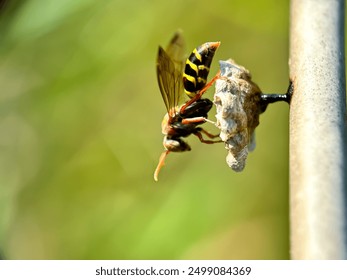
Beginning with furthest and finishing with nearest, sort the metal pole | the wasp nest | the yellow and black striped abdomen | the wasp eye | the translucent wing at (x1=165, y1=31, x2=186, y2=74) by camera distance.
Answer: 1. the translucent wing at (x1=165, y1=31, x2=186, y2=74)
2. the wasp eye
3. the yellow and black striped abdomen
4. the wasp nest
5. the metal pole

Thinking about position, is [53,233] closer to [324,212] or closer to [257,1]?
[257,1]

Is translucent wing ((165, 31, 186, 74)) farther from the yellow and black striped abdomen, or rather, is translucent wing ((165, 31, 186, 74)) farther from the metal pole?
the metal pole

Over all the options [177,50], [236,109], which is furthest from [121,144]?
[236,109]

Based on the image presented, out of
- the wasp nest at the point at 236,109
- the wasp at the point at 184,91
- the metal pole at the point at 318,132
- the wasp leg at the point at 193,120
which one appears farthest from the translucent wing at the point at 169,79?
the metal pole at the point at 318,132

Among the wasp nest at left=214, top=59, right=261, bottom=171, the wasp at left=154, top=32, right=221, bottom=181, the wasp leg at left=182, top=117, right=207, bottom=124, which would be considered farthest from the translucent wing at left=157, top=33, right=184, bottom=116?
the wasp nest at left=214, top=59, right=261, bottom=171

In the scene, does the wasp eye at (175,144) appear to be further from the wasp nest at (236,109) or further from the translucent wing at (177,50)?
the wasp nest at (236,109)
